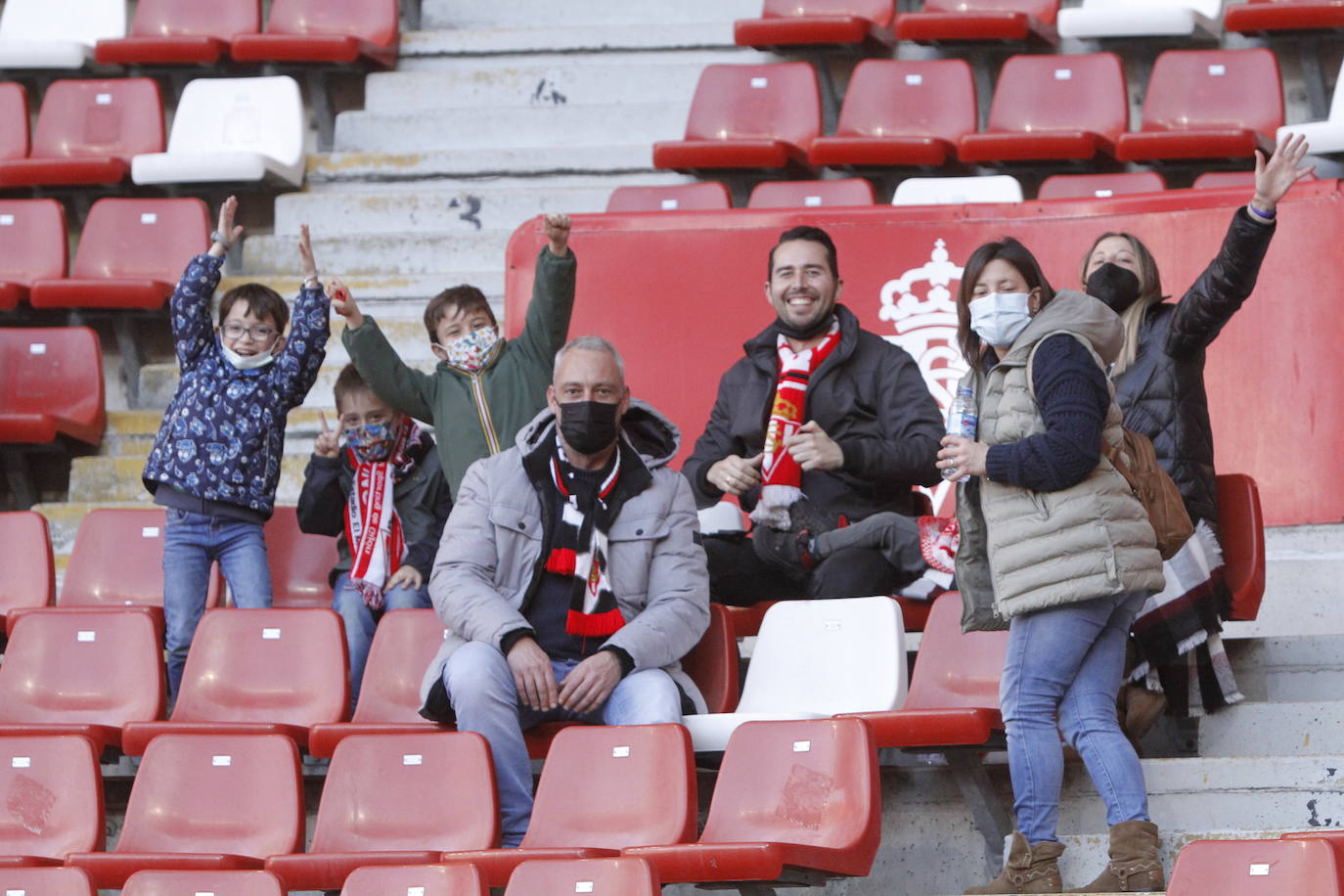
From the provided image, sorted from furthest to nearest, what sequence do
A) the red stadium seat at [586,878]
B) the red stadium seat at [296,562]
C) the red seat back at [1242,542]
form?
1. the red stadium seat at [296,562]
2. the red seat back at [1242,542]
3. the red stadium seat at [586,878]

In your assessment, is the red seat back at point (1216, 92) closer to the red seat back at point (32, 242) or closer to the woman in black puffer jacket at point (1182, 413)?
the woman in black puffer jacket at point (1182, 413)

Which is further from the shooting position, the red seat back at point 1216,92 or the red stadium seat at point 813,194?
the red seat back at point 1216,92

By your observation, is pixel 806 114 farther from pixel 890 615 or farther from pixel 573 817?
pixel 573 817

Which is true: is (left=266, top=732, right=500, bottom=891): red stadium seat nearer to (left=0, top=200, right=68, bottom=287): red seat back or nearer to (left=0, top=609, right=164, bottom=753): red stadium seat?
(left=0, top=609, right=164, bottom=753): red stadium seat

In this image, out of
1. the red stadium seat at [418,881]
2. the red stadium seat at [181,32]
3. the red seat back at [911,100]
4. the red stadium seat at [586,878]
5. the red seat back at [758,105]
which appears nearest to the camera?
the red stadium seat at [586,878]

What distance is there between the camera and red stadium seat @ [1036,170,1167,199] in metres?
6.31

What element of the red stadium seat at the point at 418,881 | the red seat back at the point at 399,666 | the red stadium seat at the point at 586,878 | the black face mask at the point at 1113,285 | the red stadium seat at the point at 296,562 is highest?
the black face mask at the point at 1113,285

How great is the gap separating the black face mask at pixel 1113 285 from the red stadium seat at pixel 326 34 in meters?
4.15

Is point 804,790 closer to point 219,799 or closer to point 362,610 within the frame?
point 219,799

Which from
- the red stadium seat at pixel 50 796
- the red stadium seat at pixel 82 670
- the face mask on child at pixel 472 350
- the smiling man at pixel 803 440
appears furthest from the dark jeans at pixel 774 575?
the red stadium seat at pixel 50 796

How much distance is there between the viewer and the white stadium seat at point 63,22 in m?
7.92

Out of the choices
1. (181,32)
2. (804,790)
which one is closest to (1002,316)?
(804,790)

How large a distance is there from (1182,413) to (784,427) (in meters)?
0.88

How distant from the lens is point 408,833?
152 inches
